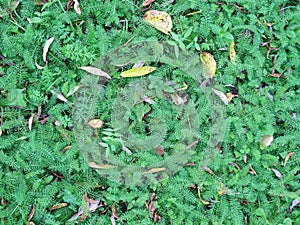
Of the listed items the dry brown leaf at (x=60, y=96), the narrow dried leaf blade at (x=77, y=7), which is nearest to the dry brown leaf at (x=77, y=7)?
the narrow dried leaf blade at (x=77, y=7)

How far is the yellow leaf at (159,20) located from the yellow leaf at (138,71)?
0.41 metres

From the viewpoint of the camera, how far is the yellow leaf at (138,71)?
408 cm

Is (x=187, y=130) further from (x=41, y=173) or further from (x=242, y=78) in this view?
(x=41, y=173)

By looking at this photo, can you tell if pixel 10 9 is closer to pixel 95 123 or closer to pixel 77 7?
pixel 77 7

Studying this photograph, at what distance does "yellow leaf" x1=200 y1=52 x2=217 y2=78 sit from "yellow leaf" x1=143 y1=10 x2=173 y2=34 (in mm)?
451

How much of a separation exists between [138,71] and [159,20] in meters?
0.57

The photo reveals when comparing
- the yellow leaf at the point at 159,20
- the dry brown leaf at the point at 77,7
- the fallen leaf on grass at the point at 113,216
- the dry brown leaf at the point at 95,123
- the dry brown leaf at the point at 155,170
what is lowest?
the fallen leaf on grass at the point at 113,216

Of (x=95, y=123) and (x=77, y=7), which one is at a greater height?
(x=77, y=7)

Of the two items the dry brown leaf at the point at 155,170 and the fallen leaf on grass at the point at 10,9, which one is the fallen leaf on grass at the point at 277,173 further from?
the fallen leaf on grass at the point at 10,9

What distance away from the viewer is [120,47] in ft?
13.4

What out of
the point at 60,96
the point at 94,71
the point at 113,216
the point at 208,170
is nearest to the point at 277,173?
the point at 208,170

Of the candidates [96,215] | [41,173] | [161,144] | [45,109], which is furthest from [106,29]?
[96,215]

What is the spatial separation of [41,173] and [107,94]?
39.7 inches

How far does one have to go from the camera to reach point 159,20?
415 centimetres
